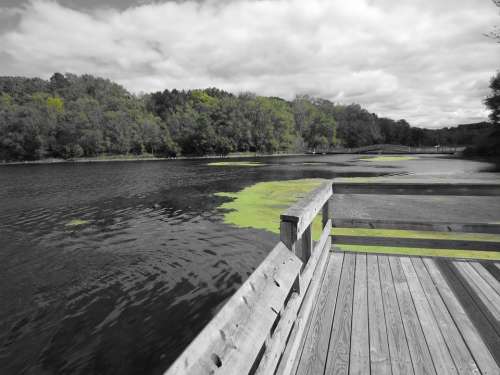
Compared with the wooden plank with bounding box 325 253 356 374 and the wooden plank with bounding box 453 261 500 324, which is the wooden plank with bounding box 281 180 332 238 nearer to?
the wooden plank with bounding box 325 253 356 374

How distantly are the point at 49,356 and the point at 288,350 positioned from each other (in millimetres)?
4726

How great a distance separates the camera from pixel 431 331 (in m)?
2.62

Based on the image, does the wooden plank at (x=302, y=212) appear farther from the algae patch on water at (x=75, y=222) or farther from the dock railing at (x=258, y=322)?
the algae patch on water at (x=75, y=222)

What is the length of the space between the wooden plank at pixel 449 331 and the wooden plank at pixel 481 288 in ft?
1.30

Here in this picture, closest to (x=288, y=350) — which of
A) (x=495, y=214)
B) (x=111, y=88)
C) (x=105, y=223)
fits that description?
(x=105, y=223)

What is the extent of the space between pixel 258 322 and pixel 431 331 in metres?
2.09

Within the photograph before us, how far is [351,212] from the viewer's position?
1285 cm

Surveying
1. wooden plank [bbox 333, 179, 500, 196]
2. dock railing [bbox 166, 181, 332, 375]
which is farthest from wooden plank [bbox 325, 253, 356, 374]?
wooden plank [bbox 333, 179, 500, 196]

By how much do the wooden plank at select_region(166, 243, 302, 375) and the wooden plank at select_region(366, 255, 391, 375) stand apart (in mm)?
1110

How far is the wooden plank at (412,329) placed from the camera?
2234 mm

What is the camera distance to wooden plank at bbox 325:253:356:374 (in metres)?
2.24

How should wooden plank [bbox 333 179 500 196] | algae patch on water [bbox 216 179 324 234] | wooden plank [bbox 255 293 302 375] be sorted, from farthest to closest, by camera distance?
1. algae patch on water [bbox 216 179 324 234]
2. wooden plank [bbox 333 179 500 196]
3. wooden plank [bbox 255 293 302 375]

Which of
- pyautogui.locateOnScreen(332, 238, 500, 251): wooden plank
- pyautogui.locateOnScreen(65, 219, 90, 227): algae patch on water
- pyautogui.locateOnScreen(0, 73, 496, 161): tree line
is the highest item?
pyautogui.locateOnScreen(0, 73, 496, 161): tree line

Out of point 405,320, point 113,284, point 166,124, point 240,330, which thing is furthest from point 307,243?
point 166,124
